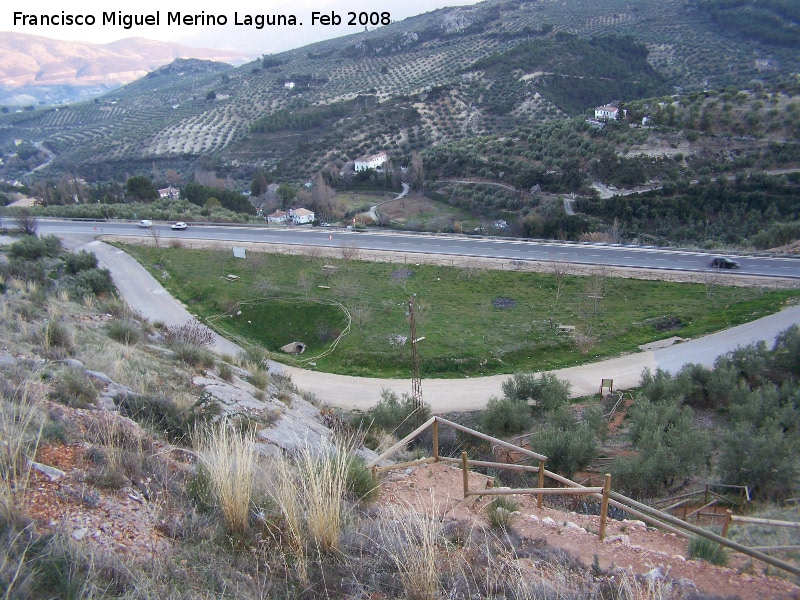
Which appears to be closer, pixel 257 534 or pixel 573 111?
pixel 257 534

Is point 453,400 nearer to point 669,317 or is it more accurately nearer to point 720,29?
point 669,317

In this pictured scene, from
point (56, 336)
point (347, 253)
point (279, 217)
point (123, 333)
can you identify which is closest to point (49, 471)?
point (56, 336)

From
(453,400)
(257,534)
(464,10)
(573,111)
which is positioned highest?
(464,10)

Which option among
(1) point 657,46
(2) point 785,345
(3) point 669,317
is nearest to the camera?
(2) point 785,345

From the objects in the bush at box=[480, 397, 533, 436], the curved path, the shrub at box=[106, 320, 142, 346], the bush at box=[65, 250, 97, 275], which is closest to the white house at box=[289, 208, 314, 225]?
the bush at box=[65, 250, 97, 275]

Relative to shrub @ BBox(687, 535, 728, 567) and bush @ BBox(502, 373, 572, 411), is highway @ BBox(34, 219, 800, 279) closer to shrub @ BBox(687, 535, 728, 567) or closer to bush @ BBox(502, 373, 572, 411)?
bush @ BBox(502, 373, 572, 411)

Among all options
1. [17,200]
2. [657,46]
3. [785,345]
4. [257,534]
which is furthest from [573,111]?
[257,534]
